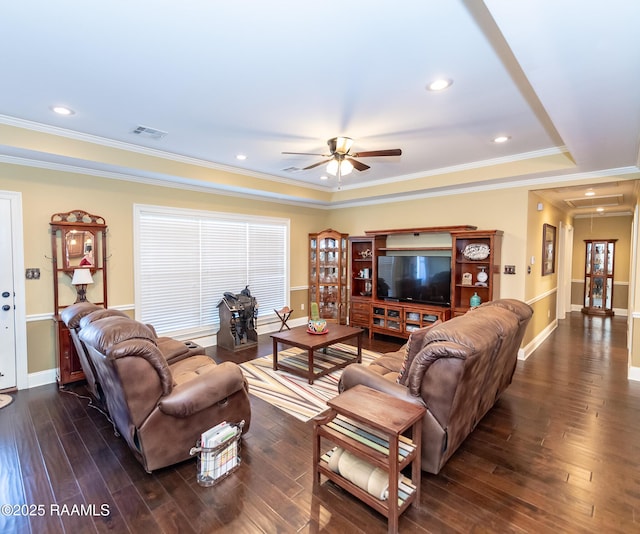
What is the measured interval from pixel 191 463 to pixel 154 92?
2.92 meters

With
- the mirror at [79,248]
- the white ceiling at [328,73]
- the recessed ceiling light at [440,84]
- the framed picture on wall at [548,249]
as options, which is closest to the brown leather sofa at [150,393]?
the white ceiling at [328,73]

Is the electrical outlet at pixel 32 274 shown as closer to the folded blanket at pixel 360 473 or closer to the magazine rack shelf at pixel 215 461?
the magazine rack shelf at pixel 215 461

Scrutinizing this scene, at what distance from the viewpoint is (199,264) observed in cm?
532

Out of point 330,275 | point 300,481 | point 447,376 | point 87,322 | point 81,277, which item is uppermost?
point 81,277

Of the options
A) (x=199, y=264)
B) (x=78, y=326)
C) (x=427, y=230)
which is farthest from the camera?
(x=427, y=230)

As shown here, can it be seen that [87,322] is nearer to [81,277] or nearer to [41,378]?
[81,277]

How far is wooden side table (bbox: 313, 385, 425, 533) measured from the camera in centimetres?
179

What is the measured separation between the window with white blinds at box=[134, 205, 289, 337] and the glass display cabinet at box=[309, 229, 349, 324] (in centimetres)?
66

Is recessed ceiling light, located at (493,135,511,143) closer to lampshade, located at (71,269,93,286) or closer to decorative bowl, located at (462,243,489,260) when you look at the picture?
decorative bowl, located at (462,243,489,260)

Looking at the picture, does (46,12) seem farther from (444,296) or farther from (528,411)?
(444,296)

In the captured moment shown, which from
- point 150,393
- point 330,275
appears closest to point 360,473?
point 150,393

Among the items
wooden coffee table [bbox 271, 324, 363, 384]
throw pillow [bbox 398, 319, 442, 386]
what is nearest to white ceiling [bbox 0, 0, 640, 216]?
throw pillow [bbox 398, 319, 442, 386]

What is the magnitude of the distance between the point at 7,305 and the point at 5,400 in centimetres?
101

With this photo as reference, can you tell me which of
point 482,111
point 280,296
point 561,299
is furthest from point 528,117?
point 561,299
